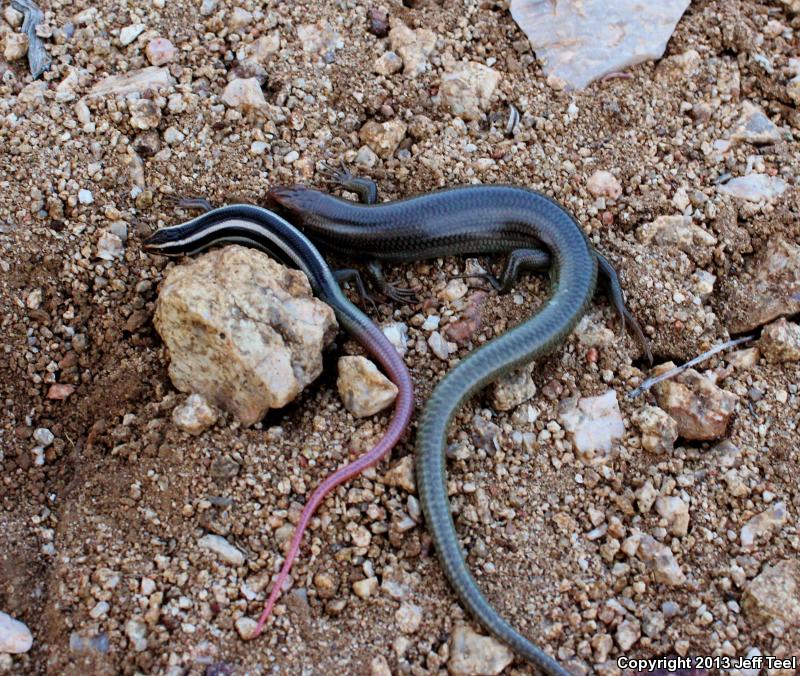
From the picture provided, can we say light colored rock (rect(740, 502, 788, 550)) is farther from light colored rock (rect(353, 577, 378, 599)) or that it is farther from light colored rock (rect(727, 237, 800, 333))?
light colored rock (rect(353, 577, 378, 599))

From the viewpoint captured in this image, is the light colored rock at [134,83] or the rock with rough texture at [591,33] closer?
the light colored rock at [134,83]

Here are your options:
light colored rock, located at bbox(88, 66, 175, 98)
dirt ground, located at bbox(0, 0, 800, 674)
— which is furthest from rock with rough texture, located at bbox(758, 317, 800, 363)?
light colored rock, located at bbox(88, 66, 175, 98)

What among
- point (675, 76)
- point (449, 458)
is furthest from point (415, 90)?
point (449, 458)

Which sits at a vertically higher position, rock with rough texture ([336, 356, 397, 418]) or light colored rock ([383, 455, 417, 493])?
rock with rough texture ([336, 356, 397, 418])

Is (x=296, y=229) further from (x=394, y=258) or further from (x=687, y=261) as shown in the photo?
(x=687, y=261)

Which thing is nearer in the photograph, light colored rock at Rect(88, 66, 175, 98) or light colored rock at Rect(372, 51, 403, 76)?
light colored rock at Rect(88, 66, 175, 98)

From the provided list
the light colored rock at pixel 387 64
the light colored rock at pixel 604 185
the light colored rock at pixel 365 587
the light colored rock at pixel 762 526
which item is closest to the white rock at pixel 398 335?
the light colored rock at pixel 365 587

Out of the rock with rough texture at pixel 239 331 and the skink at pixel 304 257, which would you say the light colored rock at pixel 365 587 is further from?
the rock with rough texture at pixel 239 331

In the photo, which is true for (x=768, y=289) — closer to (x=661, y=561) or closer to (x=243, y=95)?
(x=661, y=561)
